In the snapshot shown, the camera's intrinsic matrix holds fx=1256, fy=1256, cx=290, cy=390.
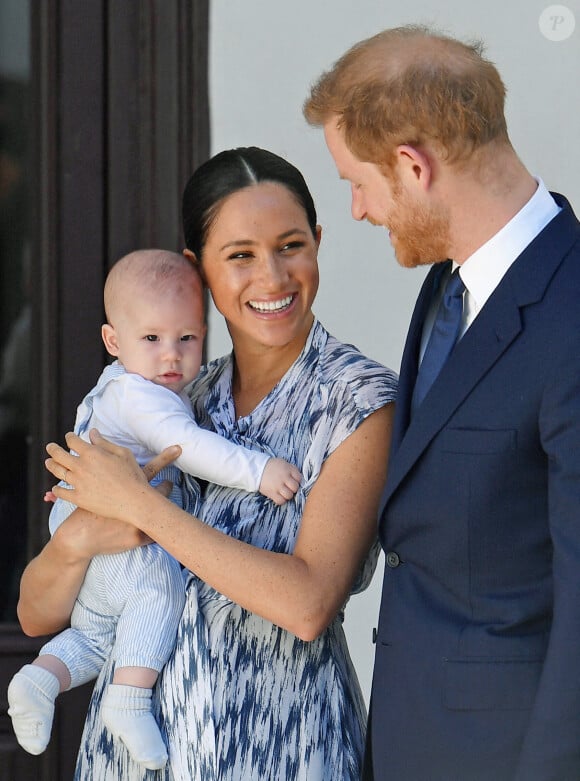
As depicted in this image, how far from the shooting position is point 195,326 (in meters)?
2.58

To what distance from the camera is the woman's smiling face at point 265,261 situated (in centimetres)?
250

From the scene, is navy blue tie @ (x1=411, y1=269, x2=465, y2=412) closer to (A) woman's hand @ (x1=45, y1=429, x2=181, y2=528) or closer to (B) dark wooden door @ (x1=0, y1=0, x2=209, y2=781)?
(A) woman's hand @ (x1=45, y1=429, x2=181, y2=528)

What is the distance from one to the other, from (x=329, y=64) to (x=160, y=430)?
154 cm

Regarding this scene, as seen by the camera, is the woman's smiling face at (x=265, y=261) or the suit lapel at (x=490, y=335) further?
the woman's smiling face at (x=265, y=261)

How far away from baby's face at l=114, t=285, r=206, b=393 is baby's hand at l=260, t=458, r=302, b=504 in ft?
1.11

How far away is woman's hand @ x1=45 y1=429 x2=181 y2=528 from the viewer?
2336 millimetres

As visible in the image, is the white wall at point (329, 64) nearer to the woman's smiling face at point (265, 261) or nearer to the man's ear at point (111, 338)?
Result: the man's ear at point (111, 338)

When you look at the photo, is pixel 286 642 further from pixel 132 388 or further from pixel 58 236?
pixel 58 236

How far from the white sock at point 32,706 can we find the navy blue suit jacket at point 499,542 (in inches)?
27.5

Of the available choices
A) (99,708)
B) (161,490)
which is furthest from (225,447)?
(99,708)

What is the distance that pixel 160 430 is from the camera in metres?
2.46

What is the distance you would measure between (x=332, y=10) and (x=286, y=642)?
198 cm

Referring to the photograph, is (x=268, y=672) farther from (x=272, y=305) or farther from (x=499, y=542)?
(x=272, y=305)

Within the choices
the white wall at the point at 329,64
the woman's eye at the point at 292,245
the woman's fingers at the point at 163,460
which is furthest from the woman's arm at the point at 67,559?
the white wall at the point at 329,64
